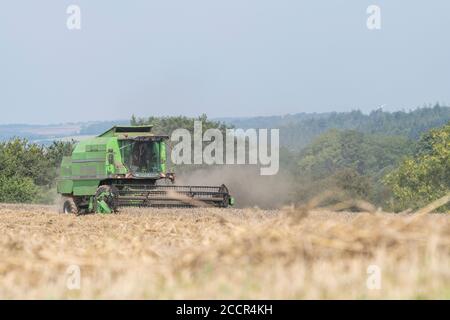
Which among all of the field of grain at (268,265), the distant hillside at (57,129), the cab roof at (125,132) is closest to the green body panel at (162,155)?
the cab roof at (125,132)

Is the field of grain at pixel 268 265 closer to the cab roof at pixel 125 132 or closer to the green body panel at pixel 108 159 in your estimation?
the green body panel at pixel 108 159

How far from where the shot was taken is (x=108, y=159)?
29656 millimetres

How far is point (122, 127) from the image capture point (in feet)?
99.3

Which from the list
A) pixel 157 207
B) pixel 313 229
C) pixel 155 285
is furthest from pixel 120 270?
pixel 157 207

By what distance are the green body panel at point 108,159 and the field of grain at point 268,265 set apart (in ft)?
73.4

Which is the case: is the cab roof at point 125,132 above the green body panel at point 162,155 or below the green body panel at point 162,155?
above

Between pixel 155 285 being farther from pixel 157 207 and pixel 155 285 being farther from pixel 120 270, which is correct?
pixel 157 207

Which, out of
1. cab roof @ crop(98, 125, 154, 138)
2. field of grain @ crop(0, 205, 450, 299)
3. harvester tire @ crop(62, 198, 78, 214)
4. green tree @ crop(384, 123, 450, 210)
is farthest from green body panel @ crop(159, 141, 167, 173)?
green tree @ crop(384, 123, 450, 210)

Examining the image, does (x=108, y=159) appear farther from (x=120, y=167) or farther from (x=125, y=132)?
(x=125, y=132)

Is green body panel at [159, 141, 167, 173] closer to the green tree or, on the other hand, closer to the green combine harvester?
the green combine harvester

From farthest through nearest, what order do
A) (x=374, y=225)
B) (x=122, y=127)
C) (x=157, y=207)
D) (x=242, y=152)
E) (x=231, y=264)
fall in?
(x=242, y=152) < (x=122, y=127) < (x=157, y=207) < (x=374, y=225) < (x=231, y=264)

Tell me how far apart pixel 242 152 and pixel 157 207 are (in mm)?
60376

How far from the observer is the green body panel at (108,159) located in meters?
29.7
